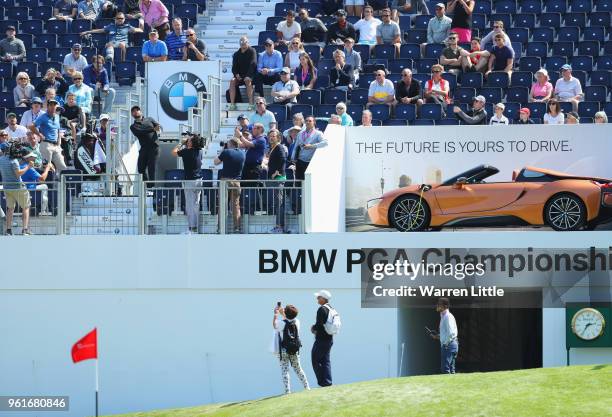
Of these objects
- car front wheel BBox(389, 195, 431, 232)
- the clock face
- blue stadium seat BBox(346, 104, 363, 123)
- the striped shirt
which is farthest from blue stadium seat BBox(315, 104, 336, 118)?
the clock face

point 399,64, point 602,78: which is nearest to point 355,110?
point 399,64

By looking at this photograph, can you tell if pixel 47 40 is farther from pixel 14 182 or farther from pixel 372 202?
pixel 372 202

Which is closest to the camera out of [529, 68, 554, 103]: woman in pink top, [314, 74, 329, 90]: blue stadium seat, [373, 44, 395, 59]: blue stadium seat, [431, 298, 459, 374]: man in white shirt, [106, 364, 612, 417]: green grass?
[106, 364, 612, 417]: green grass

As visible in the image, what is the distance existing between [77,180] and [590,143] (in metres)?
8.38

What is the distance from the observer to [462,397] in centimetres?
1970

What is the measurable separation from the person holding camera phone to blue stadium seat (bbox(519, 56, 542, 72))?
9.75 metres

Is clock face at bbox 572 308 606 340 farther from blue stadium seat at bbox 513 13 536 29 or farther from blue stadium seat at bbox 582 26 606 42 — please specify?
blue stadium seat at bbox 513 13 536 29

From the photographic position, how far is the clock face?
2314 cm

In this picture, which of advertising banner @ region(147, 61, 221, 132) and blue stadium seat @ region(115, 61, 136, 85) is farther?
blue stadium seat @ region(115, 61, 136, 85)

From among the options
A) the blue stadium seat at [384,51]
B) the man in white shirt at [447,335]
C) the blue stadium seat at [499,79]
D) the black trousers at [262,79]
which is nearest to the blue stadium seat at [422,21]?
the blue stadium seat at [384,51]

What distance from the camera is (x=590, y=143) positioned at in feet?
83.7

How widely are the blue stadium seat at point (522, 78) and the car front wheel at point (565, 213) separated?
532cm

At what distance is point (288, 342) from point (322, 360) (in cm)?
73

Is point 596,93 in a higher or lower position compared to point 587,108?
higher
